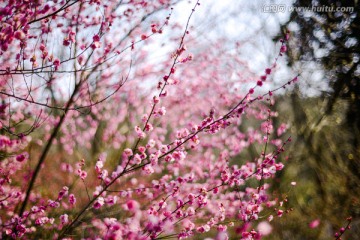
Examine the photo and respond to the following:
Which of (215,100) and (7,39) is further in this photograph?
(215,100)

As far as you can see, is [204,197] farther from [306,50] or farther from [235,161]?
[235,161]

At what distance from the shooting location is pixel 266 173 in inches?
149

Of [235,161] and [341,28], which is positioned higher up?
[235,161]

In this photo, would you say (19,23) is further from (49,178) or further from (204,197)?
(49,178)

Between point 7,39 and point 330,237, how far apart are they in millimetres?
6766

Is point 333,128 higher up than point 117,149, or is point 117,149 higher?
point 117,149

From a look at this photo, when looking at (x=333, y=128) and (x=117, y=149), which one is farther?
(x=117, y=149)

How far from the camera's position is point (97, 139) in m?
8.62

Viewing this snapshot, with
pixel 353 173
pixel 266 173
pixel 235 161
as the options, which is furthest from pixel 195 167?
pixel 235 161

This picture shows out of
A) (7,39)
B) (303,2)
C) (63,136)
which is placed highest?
(63,136)

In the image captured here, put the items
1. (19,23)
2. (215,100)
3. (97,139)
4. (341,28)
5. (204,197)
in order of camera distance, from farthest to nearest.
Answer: (215,100), (97,139), (341,28), (204,197), (19,23)

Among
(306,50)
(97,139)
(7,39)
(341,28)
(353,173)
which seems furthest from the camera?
(97,139)

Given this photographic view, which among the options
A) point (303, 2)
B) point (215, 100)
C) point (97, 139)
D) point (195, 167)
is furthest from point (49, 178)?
point (303, 2)

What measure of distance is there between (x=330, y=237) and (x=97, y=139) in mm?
6338
